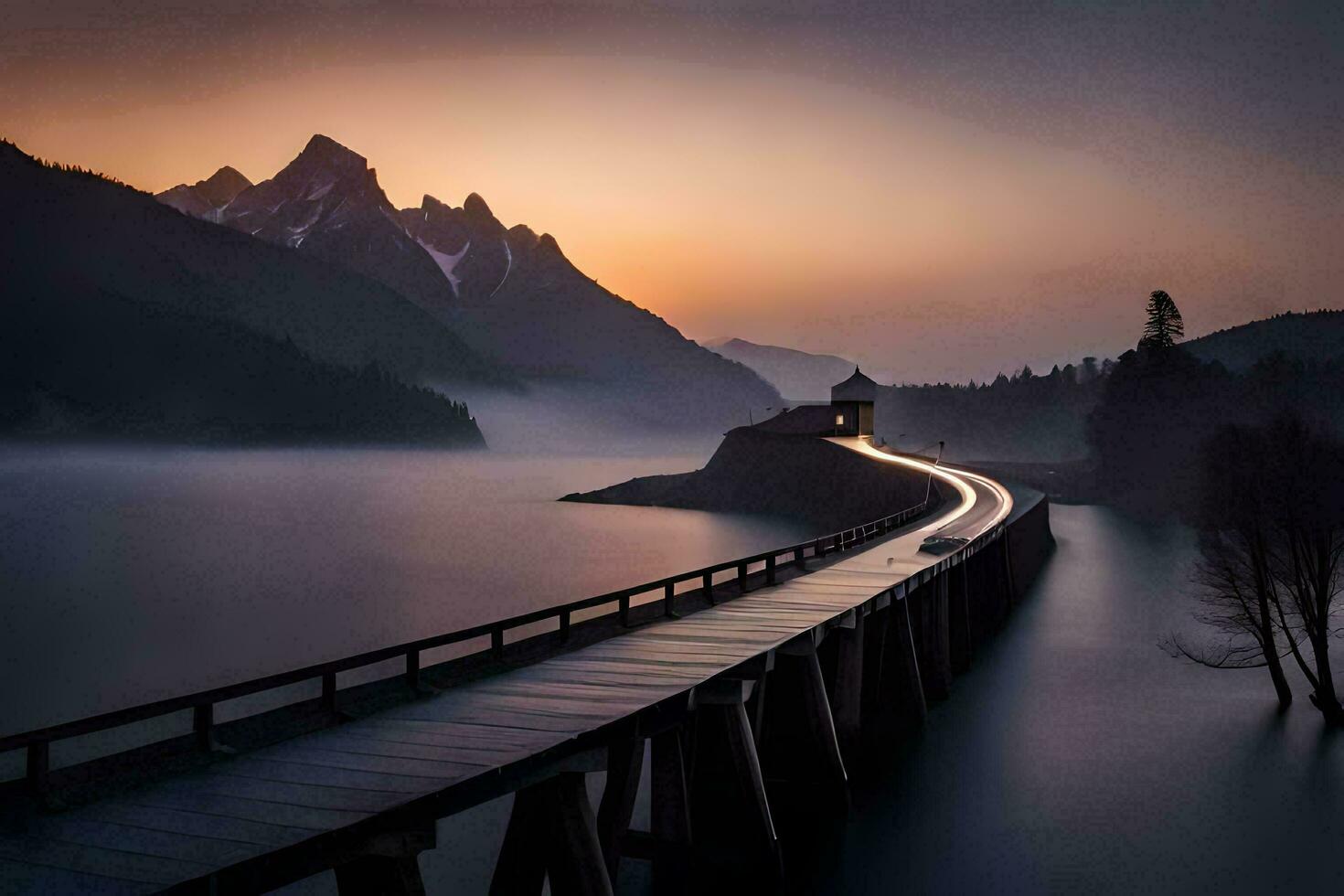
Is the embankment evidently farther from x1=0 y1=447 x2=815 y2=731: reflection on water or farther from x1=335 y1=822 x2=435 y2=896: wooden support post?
x1=335 y1=822 x2=435 y2=896: wooden support post

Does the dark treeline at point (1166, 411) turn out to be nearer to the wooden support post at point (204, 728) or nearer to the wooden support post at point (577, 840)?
the wooden support post at point (577, 840)

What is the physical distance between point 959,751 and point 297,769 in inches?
860

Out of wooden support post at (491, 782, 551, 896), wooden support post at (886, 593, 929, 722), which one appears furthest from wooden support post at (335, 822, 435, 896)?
wooden support post at (886, 593, 929, 722)

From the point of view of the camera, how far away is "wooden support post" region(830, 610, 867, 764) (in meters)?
25.2

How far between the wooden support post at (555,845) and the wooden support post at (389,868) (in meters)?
2.34

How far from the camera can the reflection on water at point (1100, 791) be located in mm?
22594

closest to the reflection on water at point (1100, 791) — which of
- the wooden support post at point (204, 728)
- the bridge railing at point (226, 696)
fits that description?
the bridge railing at point (226, 696)

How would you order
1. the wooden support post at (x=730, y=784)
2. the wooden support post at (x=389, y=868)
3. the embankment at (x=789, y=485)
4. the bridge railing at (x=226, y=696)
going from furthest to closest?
the embankment at (x=789, y=485)
the wooden support post at (x=730, y=784)
the bridge railing at (x=226, y=696)
the wooden support post at (x=389, y=868)

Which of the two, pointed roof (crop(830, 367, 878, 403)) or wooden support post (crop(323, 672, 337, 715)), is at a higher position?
pointed roof (crop(830, 367, 878, 403))

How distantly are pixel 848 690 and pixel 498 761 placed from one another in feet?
47.7

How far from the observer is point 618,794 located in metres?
16.1

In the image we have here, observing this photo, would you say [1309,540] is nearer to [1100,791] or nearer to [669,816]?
[1100,791]

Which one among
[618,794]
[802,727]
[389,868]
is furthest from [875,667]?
[389,868]

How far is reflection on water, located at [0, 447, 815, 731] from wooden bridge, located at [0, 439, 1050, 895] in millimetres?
33275
